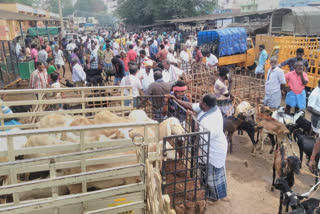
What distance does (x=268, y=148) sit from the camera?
667cm

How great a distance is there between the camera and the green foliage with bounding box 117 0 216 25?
118ft

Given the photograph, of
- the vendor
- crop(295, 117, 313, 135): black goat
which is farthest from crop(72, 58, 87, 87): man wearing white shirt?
crop(295, 117, 313, 135): black goat

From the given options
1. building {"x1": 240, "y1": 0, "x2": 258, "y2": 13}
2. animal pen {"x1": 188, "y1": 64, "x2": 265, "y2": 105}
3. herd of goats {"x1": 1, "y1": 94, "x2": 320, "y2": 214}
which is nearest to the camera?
herd of goats {"x1": 1, "y1": 94, "x2": 320, "y2": 214}

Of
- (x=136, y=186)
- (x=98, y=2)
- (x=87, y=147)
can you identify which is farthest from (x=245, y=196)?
(x=98, y=2)

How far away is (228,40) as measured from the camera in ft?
47.9

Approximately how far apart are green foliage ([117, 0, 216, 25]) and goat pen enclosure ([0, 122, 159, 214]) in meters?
35.5

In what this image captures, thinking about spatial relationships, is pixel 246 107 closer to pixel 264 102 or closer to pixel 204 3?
pixel 264 102

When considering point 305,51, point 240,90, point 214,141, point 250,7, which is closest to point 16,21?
point 240,90

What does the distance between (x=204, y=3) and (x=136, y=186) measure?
128ft

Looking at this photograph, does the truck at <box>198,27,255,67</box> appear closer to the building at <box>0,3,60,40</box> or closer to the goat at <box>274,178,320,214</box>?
the building at <box>0,3,60,40</box>

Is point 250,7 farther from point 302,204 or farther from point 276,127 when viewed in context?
point 302,204

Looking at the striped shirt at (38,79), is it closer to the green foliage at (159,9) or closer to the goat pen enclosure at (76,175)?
the goat pen enclosure at (76,175)

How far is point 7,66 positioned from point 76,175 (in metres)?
11.0

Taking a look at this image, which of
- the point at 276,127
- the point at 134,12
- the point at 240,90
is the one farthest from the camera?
the point at 134,12
